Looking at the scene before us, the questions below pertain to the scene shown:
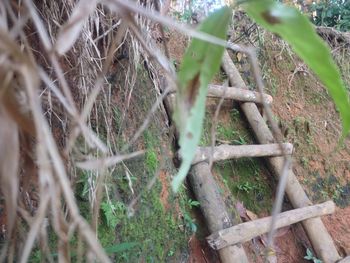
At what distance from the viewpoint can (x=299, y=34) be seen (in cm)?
33

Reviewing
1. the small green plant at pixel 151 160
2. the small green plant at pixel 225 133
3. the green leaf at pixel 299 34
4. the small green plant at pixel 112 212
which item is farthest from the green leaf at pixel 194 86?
the small green plant at pixel 225 133

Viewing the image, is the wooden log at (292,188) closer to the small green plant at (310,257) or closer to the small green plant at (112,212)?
the small green plant at (310,257)

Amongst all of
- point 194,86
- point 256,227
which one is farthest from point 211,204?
point 194,86

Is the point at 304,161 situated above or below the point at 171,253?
above

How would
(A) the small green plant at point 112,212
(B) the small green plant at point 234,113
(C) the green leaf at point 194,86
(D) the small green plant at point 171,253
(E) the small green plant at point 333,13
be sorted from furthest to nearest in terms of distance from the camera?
(E) the small green plant at point 333,13
(B) the small green plant at point 234,113
(D) the small green plant at point 171,253
(A) the small green plant at point 112,212
(C) the green leaf at point 194,86

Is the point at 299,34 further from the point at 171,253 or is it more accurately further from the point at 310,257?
the point at 310,257

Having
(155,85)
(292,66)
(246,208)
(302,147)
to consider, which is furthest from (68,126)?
(292,66)

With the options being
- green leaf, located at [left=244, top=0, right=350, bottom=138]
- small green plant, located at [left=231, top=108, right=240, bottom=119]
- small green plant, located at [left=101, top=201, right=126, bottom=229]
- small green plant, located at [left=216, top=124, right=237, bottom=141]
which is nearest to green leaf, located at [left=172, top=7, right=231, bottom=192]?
green leaf, located at [left=244, top=0, right=350, bottom=138]

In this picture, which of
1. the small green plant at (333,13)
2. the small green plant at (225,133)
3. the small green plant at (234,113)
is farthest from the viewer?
the small green plant at (333,13)

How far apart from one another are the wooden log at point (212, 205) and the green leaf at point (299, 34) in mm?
1001

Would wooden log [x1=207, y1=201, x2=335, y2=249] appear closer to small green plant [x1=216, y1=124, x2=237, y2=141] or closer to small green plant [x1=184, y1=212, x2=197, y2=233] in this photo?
small green plant [x1=184, y1=212, x2=197, y2=233]

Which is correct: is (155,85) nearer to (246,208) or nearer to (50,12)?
(50,12)

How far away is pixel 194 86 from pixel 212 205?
1048 mm

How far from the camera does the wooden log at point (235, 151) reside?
1435mm
